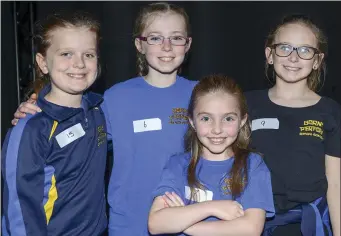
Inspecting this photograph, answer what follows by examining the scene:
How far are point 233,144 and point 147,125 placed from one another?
421 millimetres

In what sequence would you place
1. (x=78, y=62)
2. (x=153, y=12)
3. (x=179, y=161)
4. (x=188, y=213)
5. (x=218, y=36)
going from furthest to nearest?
(x=218, y=36)
(x=153, y=12)
(x=78, y=62)
(x=179, y=161)
(x=188, y=213)

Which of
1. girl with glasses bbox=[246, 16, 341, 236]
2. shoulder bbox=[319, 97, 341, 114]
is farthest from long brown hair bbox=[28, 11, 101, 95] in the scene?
shoulder bbox=[319, 97, 341, 114]

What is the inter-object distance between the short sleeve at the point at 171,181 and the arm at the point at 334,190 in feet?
2.37

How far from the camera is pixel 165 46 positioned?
6.86ft

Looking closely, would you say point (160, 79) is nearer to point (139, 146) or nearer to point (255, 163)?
point (139, 146)

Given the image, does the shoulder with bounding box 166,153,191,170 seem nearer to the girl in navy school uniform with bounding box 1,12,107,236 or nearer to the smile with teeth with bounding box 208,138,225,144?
the smile with teeth with bounding box 208,138,225,144

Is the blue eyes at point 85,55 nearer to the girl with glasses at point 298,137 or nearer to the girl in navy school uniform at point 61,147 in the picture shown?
the girl in navy school uniform at point 61,147

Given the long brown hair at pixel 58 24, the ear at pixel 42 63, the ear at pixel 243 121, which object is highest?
the long brown hair at pixel 58 24

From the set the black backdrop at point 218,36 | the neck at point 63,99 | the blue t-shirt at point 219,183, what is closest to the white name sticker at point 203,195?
the blue t-shirt at point 219,183

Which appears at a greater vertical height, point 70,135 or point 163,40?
point 163,40

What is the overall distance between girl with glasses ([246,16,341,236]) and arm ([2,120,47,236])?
0.94m

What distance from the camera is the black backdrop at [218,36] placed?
14.1ft

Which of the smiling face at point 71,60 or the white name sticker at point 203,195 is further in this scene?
the smiling face at point 71,60

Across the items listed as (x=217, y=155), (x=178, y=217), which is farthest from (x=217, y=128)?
(x=178, y=217)
